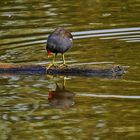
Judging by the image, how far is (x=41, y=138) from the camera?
964cm

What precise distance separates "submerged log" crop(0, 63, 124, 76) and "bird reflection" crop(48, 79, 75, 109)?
45 centimetres

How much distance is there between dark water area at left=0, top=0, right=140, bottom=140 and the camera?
10094 mm

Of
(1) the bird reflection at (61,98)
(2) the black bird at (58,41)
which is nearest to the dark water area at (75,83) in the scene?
(1) the bird reflection at (61,98)

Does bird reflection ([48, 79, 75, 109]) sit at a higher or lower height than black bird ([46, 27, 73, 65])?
lower

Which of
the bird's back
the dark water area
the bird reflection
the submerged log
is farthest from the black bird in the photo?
the bird reflection

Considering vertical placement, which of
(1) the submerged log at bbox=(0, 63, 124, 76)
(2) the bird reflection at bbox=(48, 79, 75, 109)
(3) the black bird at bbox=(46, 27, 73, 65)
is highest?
(3) the black bird at bbox=(46, 27, 73, 65)

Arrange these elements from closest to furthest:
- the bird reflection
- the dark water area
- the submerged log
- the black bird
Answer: the dark water area → the bird reflection → the submerged log → the black bird

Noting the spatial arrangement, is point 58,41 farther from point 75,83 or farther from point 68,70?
point 75,83

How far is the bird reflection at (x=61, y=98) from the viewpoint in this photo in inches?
445

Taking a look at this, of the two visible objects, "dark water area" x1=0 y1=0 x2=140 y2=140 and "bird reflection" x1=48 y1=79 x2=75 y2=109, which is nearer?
"dark water area" x1=0 y1=0 x2=140 y2=140

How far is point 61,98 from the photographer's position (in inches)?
462

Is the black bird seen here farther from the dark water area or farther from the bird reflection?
the bird reflection

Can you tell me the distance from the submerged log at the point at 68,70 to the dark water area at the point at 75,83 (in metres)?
0.09

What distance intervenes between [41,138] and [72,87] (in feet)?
8.83
